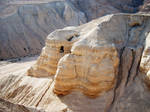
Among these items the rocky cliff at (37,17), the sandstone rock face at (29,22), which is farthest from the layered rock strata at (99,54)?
the sandstone rock face at (29,22)

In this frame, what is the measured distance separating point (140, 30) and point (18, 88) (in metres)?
8.50

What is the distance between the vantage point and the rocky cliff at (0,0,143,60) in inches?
1244

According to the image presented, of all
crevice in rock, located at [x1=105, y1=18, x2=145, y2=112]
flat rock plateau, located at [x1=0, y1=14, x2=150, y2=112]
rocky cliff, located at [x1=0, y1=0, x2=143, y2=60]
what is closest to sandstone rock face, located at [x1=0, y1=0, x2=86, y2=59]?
rocky cliff, located at [x1=0, y1=0, x2=143, y2=60]

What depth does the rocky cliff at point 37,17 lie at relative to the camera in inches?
1244

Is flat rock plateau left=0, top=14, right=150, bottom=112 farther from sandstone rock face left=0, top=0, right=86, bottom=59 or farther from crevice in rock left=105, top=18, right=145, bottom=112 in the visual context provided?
sandstone rock face left=0, top=0, right=86, bottom=59

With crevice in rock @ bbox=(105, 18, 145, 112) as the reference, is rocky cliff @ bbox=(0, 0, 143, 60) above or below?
below

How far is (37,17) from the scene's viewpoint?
37.7 m

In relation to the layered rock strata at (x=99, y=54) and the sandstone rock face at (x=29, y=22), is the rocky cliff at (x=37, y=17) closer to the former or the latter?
the sandstone rock face at (x=29, y=22)

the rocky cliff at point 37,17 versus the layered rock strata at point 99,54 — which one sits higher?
the layered rock strata at point 99,54

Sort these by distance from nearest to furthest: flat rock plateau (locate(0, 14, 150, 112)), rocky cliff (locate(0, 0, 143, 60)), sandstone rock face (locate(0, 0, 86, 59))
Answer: flat rock plateau (locate(0, 14, 150, 112)) < sandstone rock face (locate(0, 0, 86, 59)) < rocky cliff (locate(0, 0, 143, 60))

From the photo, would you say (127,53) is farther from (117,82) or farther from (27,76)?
(27,76)

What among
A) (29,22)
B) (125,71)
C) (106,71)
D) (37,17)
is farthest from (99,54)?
(37,17)

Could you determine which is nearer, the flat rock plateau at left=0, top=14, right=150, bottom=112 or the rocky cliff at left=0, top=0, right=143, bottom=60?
the flat rock plateau at left=0, top=14, right=150, bottom=112

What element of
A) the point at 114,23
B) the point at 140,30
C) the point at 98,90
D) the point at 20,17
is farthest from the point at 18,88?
the point at 20,17
